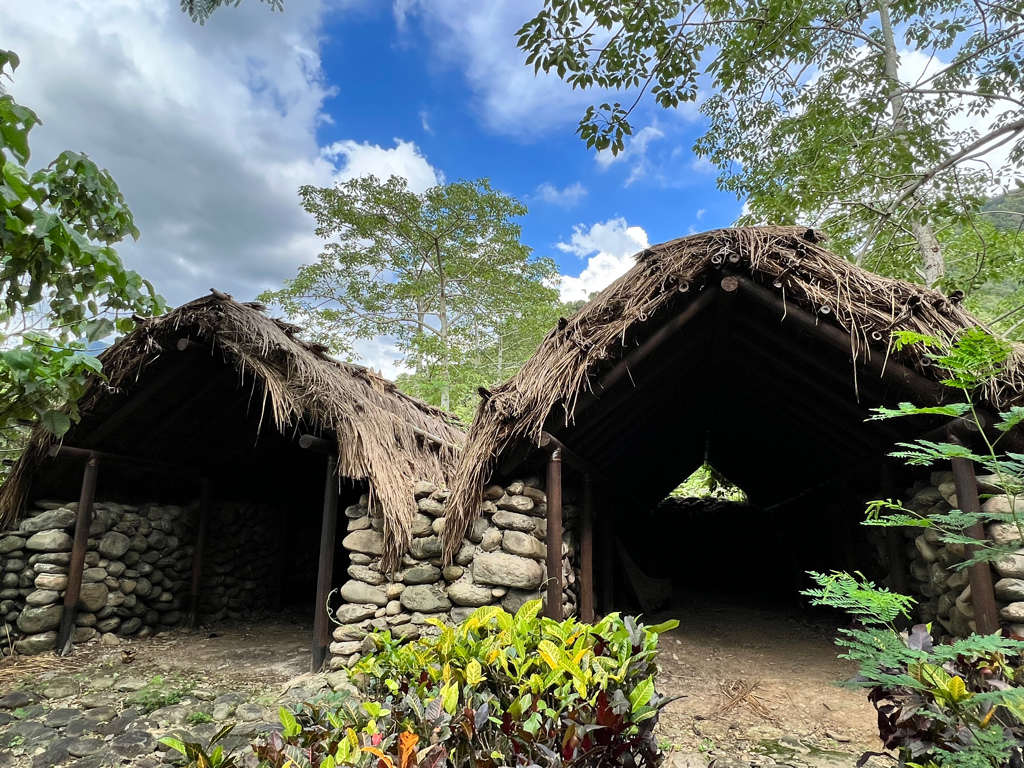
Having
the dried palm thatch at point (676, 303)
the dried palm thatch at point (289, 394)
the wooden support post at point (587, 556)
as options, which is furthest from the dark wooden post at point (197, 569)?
the wooden support post at point (587, 556)

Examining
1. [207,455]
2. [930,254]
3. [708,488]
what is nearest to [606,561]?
[207,455]

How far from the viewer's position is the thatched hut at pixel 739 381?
357 centimetres

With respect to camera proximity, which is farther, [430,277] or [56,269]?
[430,277]

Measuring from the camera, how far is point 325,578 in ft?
15.8

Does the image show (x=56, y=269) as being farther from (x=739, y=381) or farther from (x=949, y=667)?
(x=739, y=381)

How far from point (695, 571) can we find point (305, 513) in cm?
768

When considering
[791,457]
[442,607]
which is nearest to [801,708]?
[442,607]

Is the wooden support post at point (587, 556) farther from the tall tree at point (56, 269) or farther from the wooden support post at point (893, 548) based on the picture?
the tall tree at point (56, 269)

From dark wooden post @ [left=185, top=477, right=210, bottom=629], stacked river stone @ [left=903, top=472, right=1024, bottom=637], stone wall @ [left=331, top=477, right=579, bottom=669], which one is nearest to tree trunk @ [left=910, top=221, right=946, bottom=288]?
stacked river stone @ [left=903, top=472, right=1024, bottom=637]

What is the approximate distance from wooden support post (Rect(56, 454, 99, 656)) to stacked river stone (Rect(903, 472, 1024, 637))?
6.96m

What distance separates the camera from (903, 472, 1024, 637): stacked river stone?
3377mm

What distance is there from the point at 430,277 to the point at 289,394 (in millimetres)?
9393

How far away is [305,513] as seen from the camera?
28.3 feet

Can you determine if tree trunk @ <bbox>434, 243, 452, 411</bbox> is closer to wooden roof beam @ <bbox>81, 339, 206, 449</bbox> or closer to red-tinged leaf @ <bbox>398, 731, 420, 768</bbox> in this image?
wooden roof beam @ <bbox>81, 339, 206, 449</bbox>
